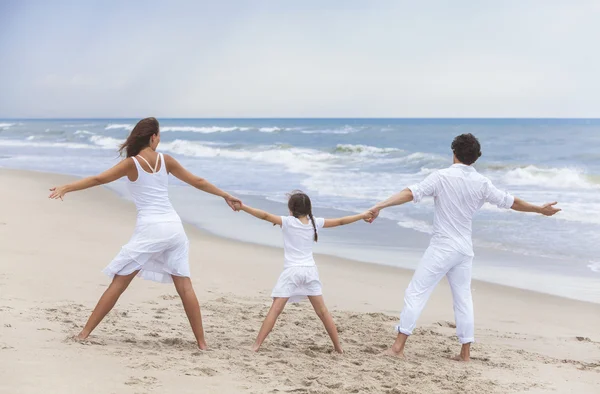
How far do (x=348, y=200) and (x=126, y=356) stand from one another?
1151 centimetres

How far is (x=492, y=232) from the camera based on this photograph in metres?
12.0

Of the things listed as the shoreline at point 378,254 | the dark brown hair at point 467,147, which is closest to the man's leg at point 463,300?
the dark brown hair at point 467,147

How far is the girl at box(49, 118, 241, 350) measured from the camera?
5133mm

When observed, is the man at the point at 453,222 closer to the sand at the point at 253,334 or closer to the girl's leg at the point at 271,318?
the sand at the point at 253,334

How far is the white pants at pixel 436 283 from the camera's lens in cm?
556

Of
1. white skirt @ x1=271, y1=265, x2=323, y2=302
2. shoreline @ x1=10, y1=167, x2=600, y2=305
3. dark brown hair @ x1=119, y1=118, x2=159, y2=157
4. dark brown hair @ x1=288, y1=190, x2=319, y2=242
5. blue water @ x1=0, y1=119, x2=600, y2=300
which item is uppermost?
dark brown hair @ x1=119, y1=118, x2=159, y2=157

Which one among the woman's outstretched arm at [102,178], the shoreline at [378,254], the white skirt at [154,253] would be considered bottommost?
the shoreline at [378,254]

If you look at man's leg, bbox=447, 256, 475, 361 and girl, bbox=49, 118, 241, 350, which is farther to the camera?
man's leg, bbox=447, 256, 475, 361

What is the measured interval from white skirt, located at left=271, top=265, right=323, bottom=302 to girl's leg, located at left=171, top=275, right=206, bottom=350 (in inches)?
23.9

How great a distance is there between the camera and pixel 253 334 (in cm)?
618

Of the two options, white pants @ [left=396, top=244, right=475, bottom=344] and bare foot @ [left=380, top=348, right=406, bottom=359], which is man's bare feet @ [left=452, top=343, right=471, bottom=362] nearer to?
white pants @ [left=396, top=244, right=475, bottom=344]

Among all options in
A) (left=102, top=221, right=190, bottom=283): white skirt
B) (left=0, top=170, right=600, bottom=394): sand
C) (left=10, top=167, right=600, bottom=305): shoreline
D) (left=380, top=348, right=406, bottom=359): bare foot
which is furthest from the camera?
(left=10, top=167, right=600, bottom=305): shoreline

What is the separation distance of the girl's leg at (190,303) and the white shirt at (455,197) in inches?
74.1

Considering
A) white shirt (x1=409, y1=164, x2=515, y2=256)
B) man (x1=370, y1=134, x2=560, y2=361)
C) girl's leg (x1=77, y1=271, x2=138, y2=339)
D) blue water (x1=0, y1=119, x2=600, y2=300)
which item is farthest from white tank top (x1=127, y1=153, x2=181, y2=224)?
blue water (x1=0, y1=119, x2=600, y2=300)
